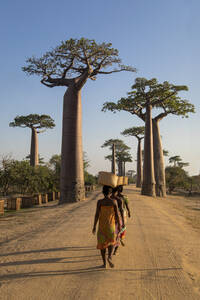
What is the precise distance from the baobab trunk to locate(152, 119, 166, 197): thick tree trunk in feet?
31.9

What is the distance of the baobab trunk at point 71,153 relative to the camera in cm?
1362

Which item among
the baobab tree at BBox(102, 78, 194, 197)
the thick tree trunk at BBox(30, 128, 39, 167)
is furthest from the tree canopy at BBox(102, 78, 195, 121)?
the thick tree trunk at BBox(30, 128, 39, 167)

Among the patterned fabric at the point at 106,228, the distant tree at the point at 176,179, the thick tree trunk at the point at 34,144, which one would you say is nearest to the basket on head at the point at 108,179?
the patterned fabric at the point at 106,228

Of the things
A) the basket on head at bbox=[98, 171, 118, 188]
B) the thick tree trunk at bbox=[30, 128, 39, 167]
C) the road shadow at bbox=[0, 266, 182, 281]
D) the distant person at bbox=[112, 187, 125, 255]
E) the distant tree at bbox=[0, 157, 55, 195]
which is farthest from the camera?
the thick tree trunk at bbox=[30, 128, 39, 167]

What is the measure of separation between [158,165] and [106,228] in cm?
1888

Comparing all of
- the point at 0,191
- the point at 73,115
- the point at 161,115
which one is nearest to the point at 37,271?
the point at 73,115

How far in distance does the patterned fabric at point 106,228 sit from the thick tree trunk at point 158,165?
729 inches

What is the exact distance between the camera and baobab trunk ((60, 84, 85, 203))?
13.6 meters

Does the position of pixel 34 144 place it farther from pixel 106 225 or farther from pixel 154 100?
pixel 106 225

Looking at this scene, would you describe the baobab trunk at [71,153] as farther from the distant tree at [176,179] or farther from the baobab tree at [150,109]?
the distant tree at [176,179]

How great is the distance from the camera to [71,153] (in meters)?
13.6

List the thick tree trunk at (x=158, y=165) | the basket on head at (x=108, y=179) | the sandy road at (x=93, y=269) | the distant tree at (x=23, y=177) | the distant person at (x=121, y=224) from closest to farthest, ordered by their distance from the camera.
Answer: the sandy road at (x=93, y=269)
the basket on head at (x=108, y=179)
the distant person at (x=121, y=224)
the distant tree at (x=23, y=177)
the thick tree trunk at (x=158, y=165)

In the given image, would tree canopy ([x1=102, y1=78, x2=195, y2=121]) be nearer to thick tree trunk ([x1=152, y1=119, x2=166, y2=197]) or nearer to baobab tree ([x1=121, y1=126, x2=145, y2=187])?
thick tree trunk ([x1=152, y1=119, x2=166, y2=197])

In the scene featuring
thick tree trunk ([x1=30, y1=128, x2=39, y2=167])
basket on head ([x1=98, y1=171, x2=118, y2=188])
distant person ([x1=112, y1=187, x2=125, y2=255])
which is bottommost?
distant person ([x1=112, y1=187, x2=125, y2=255])
